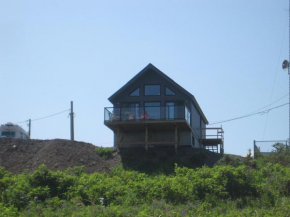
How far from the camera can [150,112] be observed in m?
37.4

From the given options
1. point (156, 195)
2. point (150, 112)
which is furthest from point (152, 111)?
point (156, 195)

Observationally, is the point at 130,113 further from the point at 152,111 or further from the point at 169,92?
the point at 169,92

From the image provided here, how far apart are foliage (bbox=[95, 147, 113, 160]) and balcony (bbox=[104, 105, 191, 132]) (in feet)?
5.99

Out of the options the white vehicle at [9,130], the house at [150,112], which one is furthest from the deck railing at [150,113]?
the white vehicle at [9,130]

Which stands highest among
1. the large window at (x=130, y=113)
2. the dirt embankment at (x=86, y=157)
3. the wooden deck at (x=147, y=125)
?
the large window at (x=130, y=113)

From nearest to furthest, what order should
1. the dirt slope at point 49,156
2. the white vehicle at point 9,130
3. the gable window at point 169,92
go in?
the dirt slope at point 49,156, the gable window at point 169,92, the white vehicle at point 9,130

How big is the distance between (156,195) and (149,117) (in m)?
17.0

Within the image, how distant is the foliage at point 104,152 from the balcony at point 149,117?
183cm

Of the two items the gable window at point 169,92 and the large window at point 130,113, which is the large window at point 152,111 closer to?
the large window at point 130,113

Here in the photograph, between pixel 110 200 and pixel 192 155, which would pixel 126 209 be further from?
pixel 192 155

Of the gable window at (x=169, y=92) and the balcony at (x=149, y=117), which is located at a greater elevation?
the gable window at (x=169, y=92)

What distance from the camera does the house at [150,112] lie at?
37.1m

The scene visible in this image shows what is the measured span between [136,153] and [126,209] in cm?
1867

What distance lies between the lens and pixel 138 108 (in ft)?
123
